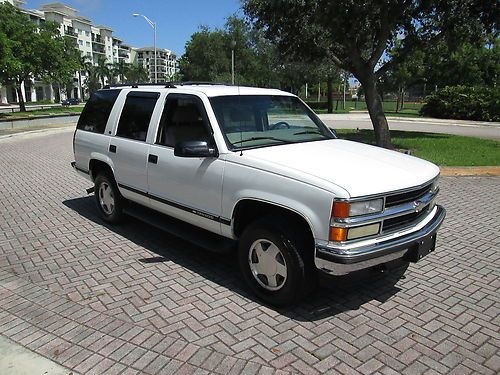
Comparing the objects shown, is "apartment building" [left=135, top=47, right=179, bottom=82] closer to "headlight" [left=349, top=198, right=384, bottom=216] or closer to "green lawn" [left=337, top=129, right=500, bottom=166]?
"green lawn" [left=337, top=129, right=500, bottom=166]

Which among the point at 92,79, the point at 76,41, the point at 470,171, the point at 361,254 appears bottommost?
the point at 470,171

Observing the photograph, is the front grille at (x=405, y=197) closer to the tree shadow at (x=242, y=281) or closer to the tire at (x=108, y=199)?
the tree shadow at (x=242, y=281)

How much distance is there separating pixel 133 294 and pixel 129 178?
1776 millimetres

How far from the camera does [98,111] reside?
6.35m

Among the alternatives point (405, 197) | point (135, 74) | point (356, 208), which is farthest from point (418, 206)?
point (135, 74)

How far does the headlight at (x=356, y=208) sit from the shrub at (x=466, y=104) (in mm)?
32730

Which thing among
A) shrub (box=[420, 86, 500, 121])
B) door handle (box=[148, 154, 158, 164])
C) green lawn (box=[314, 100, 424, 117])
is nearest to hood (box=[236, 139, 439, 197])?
door handle (box=[148, 154, 158, 164])

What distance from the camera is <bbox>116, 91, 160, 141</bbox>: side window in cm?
525

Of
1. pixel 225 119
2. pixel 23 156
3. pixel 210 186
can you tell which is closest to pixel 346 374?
pixel 210 186

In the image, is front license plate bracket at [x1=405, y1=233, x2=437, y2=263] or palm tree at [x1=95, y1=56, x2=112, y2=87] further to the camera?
palm tree at [x1=95, y1=56, x2=112, y2=87]

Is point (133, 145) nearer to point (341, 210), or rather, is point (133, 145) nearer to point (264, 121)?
point (264, 121)

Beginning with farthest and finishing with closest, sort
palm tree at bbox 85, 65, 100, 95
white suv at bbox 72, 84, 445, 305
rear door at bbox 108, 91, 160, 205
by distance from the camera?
palm tree at bbox 85, 65, 100, 95
rear door at bbox 108, 91, 160, 205
white suv at bbox 72, 84, 445, 305

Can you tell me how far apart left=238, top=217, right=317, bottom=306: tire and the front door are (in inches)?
16.4

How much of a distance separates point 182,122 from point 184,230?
1188mm
